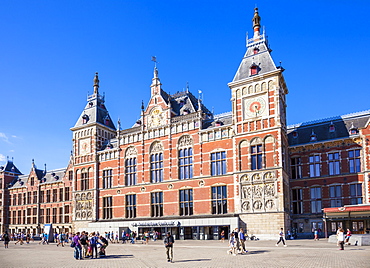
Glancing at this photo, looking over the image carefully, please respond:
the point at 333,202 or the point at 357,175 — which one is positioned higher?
the point at 357,175

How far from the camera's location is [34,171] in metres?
72.4

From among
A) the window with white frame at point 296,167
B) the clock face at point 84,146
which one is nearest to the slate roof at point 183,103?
the window with white frame at point 296,167

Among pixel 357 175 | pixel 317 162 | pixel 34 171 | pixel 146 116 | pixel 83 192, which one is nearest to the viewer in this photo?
pixel 357 175

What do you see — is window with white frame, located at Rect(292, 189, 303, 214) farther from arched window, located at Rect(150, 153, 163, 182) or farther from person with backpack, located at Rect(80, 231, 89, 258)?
person with backpack, located at Rect(80, 231, 89, 258)

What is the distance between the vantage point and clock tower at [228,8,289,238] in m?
39.8

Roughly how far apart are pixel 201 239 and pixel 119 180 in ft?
50.6

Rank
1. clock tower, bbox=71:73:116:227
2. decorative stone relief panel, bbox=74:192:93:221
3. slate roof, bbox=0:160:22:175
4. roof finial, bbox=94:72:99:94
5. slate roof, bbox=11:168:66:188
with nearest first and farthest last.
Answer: decorative stone relief panel, bbox=74:192:93:221
clock tower, bbox=71:73:116:227
roof finial, bbox=94:72:99:94
slate roof, bbox=11:168:66:188
slate roof, bbox=0:160:22:175

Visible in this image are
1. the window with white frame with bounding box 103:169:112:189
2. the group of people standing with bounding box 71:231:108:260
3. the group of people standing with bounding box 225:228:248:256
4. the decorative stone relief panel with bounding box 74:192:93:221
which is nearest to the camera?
the group of people standing with bounding box 71:231:108:260

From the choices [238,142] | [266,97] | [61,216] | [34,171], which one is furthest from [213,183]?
[34,171]

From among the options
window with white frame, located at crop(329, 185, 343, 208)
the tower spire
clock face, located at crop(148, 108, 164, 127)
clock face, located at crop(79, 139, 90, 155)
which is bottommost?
window with white frame, located at crop(329, 185, 343, 208)

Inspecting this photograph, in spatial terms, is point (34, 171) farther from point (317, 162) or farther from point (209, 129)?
point (317, 162)

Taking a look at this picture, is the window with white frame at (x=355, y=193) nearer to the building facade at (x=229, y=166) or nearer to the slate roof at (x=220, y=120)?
the building facade at (x=229, y=166)

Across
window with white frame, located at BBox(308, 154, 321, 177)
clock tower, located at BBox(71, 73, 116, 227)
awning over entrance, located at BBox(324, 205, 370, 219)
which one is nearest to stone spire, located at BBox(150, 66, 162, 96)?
clock tower, located at BBox(71, 73, 116, 227)

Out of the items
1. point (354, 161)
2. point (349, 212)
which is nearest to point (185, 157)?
point (354, 161)
